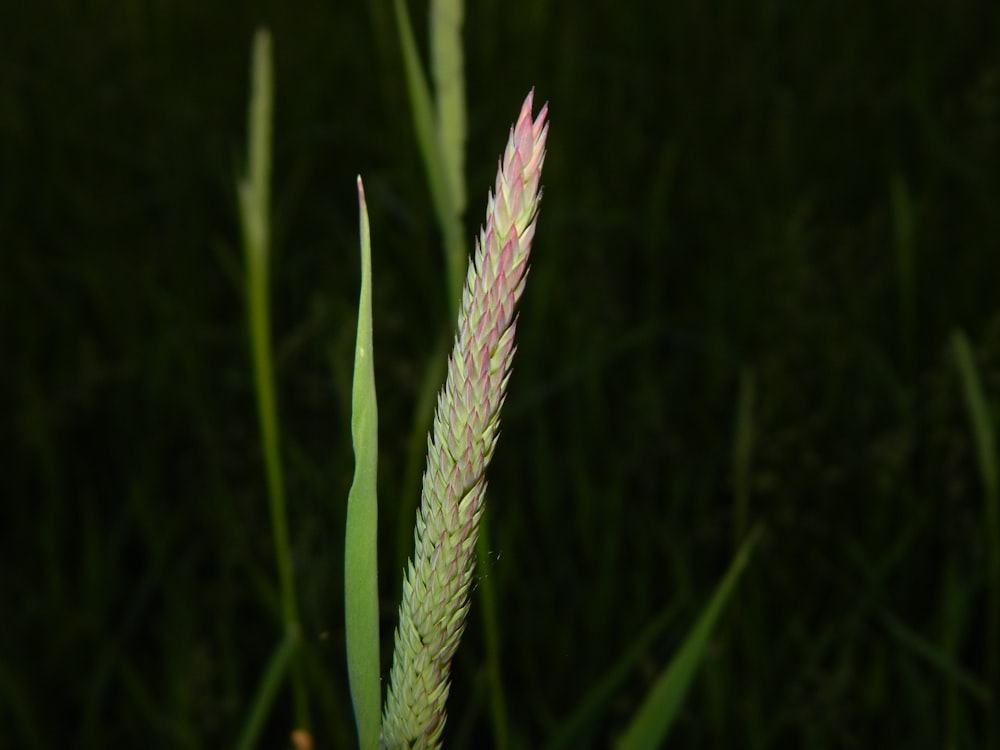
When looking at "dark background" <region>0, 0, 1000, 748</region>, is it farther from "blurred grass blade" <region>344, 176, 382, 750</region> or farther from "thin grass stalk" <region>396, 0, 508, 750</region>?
"blurred grass blade" <region>344, 176, 382, 750</region>

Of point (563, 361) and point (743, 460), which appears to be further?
point (563, 361)

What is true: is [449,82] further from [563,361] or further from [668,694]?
[563,361]

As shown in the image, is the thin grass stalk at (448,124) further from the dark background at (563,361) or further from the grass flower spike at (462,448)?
the dark background at (563,361)

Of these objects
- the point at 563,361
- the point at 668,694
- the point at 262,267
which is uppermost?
the point at 262,267

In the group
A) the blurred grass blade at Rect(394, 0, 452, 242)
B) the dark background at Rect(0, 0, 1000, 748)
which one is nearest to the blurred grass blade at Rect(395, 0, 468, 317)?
the blurred grass blade at Rect(394, 0, 452, 242)

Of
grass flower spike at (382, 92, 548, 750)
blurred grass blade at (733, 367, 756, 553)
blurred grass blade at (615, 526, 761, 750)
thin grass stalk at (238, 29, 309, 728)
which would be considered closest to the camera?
grass flower spike at (382, 92, 548, 750)

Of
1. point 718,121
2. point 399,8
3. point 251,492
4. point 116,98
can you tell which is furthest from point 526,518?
point 116,98

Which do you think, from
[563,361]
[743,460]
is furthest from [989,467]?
[563,361]
